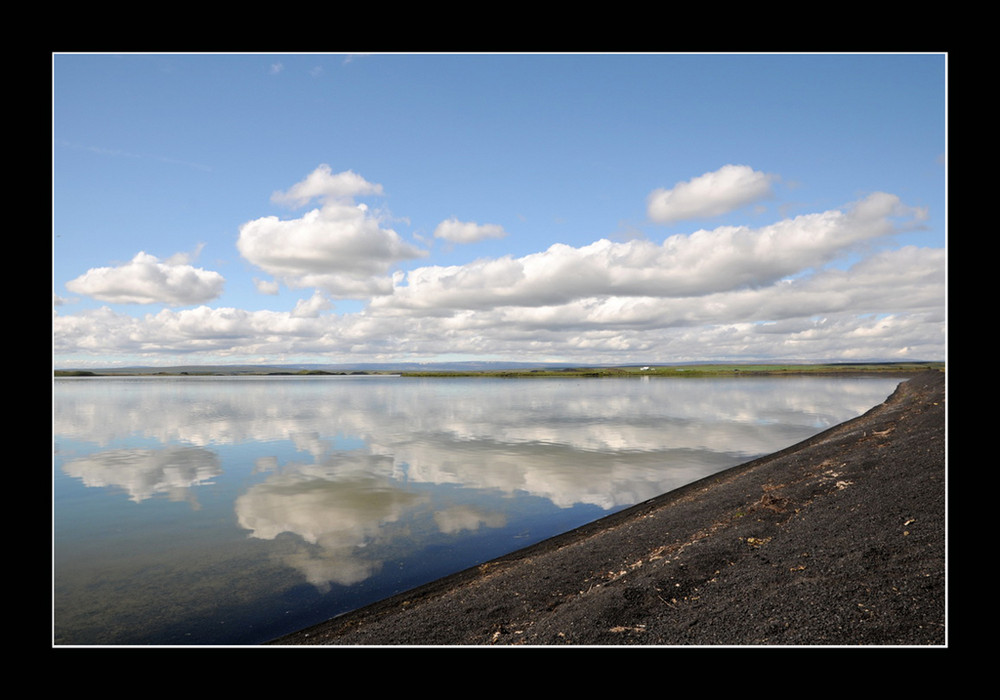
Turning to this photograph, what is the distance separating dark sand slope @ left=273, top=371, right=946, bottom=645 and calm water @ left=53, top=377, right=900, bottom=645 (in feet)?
8.45

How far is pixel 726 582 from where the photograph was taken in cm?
1099

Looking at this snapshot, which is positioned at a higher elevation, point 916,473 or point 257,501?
point 916,473

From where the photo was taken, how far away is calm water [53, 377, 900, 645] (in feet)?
44.3

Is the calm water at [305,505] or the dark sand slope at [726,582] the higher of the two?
the dark sand slope at [726,582]

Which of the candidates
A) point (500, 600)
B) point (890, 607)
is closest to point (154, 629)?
point (500, 600)

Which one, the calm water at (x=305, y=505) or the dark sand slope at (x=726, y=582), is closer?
the dark sand slope at (x=726, y=582)

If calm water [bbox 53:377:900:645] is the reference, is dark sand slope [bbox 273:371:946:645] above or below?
above

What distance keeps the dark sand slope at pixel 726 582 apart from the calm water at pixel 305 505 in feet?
8.45

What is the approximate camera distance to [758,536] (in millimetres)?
13852

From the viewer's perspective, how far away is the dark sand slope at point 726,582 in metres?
8.80

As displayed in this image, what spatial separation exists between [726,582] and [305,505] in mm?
18313

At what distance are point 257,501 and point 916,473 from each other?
2731 cm

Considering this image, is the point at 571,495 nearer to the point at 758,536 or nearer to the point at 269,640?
the point at 758,536
